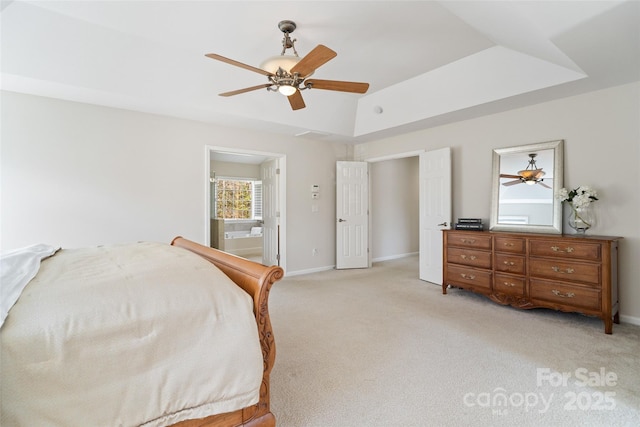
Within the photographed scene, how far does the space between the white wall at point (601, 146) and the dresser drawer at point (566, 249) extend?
0.57 meters

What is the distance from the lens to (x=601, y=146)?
329 cm

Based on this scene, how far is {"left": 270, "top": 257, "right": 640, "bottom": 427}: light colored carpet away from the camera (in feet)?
5.85

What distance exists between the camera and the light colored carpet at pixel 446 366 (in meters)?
1.78

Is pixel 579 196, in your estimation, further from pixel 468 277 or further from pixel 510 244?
pixel 468 277

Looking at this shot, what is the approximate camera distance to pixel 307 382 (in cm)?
210

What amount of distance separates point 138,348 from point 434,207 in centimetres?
443

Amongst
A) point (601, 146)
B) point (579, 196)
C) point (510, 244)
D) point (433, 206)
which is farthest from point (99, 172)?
point (601, 146)

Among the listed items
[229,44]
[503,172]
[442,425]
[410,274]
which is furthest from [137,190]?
[503,172]

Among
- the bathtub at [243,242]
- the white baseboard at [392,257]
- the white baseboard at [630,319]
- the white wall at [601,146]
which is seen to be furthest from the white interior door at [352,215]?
the white baseboard at [630,319]

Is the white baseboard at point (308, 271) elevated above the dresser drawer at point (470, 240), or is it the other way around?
the dresser drawer at point (470, 240)

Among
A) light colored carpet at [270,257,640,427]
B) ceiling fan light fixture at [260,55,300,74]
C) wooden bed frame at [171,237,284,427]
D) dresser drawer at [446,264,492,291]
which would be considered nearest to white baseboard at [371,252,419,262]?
dresser drawer at [446,264,492,291]

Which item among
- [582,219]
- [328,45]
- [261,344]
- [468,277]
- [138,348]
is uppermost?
[328,45]

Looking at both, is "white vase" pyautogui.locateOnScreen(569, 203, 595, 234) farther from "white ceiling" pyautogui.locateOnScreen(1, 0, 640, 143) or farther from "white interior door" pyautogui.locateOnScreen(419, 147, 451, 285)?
"white interior door" pyautogui.locateOnScreen(419, 147, 451, 285)

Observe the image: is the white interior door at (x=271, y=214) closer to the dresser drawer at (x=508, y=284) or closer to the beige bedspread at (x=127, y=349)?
the dresser drawer at (x=508, y=284)
